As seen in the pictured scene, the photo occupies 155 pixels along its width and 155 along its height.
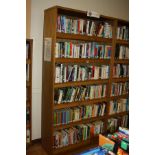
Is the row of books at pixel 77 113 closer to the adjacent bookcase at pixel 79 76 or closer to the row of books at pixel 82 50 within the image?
the adjacent bookcase at pixel 79 76

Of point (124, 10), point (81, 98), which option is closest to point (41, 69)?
point (81, 98)

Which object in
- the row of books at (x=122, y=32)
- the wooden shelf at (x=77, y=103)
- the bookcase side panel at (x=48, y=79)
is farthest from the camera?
the row of books at (x=122, y=32)

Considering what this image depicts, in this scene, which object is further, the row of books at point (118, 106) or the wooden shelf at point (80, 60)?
the row of books at point (118, 106)

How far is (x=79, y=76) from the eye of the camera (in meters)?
3.04

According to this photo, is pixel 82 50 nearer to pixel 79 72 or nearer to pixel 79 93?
pixel 79 72

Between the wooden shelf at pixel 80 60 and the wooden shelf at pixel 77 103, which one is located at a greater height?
the wooden shelf at pixel 80 60

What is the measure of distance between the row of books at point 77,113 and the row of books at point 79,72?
1.53 ft

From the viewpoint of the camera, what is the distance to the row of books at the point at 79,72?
2820mm

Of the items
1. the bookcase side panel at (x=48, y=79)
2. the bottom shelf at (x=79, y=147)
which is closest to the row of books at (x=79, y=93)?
the bookcase side panel at (x=48, y=79)

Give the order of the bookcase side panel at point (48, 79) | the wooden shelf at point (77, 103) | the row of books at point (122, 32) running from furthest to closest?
the row of books at point (122, 32) < the wooden shelf at point (77, 103) < the bookcase side panel at point (48, 79)

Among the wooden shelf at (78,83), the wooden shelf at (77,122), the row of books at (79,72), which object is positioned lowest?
the wooden shelf at (77,122)

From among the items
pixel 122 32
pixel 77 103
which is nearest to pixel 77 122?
pixel 77 103
